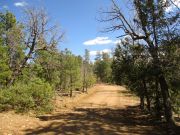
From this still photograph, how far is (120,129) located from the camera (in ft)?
55.3

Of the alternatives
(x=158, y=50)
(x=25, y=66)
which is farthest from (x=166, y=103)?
(x=25, y=66)

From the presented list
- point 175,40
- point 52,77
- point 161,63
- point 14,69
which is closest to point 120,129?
point 161,63

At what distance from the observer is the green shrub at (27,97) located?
67.8 ft

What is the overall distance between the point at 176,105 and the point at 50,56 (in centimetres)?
1354

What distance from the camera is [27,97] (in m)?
21.0

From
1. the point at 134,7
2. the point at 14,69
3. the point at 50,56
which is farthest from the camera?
the point at 50,56

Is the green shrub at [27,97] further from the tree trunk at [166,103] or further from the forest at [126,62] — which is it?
the tree trunk at [166,103]

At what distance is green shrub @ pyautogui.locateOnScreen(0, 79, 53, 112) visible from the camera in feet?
67.8

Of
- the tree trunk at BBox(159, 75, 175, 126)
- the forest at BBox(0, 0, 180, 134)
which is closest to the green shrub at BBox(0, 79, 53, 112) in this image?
the forest at BBox(0, 0, 180, 134)

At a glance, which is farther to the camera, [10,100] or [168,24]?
[10,100]

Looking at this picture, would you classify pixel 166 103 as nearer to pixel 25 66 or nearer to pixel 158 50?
pixel 158 50

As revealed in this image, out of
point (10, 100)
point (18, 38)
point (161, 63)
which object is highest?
point (18, 38)

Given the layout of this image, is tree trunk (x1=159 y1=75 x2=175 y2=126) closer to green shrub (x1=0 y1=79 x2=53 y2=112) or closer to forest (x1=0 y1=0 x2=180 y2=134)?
forest (x1=0 y1=0 x2=180 y2=134)

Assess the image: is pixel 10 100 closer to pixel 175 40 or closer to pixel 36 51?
pixel 36 51
